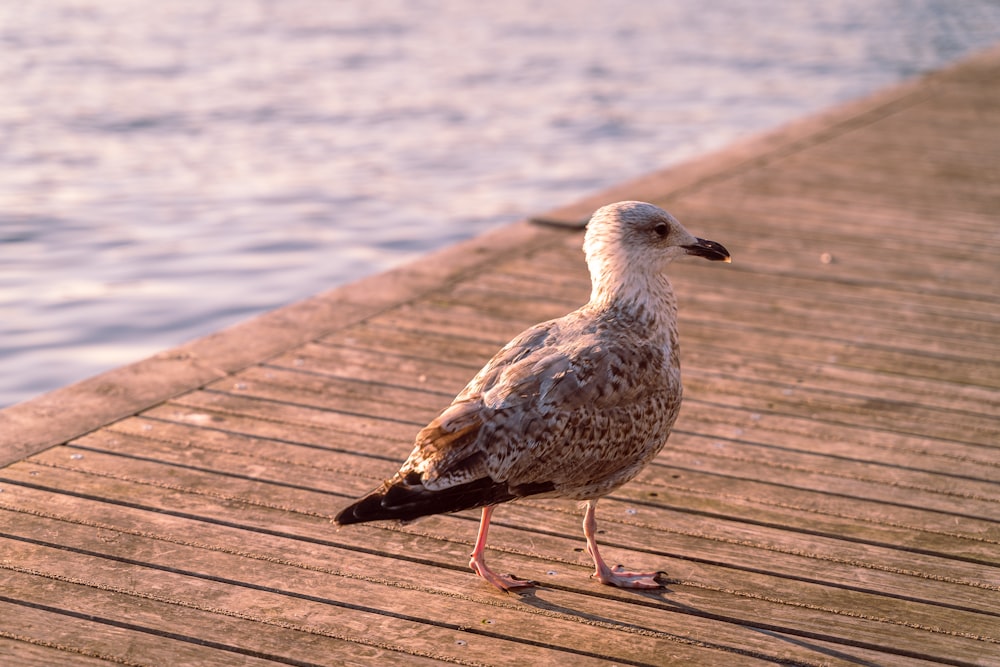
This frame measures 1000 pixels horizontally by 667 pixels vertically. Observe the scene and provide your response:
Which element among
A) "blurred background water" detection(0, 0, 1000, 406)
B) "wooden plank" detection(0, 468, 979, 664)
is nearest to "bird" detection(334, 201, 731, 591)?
"wooden plank" detection(0, 468, 979, 664)

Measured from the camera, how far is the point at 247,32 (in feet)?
74.4

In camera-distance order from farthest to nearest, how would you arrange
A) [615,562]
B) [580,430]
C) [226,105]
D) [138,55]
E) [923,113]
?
[138,55]
[226,105]
[923,113]
[615,562]
[580,430]

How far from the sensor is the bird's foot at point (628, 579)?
14.3ft

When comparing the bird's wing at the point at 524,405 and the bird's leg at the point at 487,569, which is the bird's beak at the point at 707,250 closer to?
the bird's wing at the point at 524,405

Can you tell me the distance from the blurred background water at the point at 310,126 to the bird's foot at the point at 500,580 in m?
4.33

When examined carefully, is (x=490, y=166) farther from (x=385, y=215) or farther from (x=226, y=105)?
(x=226, y=105)

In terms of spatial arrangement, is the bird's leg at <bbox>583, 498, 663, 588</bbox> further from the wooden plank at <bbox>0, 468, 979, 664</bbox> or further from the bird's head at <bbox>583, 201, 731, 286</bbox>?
the bird's head at <bbox>583, 201, 731, 286</bbox>

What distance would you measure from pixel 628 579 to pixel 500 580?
46 cm

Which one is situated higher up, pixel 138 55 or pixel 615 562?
pixel 138 55

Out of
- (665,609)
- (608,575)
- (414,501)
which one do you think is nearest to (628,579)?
(608,575)

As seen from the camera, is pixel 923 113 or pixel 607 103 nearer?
pixel 923 113

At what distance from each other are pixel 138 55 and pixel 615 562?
17.0 metres

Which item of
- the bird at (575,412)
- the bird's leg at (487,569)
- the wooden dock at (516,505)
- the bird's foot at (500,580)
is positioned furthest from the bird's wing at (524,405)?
the wooden dock at (516,505)

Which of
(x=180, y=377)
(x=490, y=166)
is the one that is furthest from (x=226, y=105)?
(x=180, y=377)
